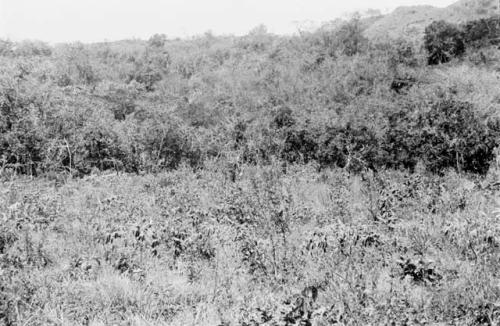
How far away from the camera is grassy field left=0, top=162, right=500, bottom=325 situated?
11.0ft

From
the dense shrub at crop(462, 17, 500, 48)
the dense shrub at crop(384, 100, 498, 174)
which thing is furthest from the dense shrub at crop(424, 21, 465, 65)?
the dense shrub at crop(384, 100, 498, 174)

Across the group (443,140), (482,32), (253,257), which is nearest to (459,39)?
(482,32)

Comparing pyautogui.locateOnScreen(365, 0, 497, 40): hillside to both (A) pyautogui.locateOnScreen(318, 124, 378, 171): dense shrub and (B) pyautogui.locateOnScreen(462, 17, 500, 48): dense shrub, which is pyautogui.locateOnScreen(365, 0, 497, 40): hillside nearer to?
(B) pyautogui.locateOnScreen(462, 17, 500, 48): dense shrub

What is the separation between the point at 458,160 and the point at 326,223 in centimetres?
448

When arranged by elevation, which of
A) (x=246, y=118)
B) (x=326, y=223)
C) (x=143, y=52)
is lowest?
(x=326, y=223)

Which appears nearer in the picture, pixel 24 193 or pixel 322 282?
pixel 322 282

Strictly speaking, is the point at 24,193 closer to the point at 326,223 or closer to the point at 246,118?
the point at 326,223

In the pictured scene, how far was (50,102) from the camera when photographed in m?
11.6

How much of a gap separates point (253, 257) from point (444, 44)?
16.4m

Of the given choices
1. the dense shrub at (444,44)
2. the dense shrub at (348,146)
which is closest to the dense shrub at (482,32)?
the dense shrub at (444,44)

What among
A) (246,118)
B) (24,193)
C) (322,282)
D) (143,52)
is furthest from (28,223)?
(143,52)

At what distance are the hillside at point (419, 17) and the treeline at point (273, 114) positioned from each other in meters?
2.61

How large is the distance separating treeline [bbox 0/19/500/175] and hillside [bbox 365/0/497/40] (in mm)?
2615

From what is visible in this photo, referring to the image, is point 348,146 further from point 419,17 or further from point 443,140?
point 419,17
